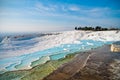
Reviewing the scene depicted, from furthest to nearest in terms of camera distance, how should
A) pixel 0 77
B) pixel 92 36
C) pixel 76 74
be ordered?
1. pixel 92 36
2. pixel 0 77
3. pixel 76 74

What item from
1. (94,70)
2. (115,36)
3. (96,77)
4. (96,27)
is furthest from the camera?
(96,27)

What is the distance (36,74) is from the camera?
564 cm

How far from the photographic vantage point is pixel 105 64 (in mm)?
5352

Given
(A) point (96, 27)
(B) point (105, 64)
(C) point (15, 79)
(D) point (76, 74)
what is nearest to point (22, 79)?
(C) point (15, 79)

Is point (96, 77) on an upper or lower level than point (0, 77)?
upper

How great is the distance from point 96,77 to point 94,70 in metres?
0.57

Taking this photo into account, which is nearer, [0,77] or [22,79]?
[22,79]

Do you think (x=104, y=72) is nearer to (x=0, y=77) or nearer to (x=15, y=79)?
(x=15, y=79)

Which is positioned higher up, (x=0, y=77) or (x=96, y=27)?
(x=96, y=27)

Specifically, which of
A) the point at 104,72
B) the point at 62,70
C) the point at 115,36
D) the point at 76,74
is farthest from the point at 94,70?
the point at 115,36

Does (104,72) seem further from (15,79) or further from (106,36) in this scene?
(106,36)

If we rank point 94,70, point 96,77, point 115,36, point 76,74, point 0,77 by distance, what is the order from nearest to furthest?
point 96,77, point 76,74, point 94,70, point 0,77, point 115,36

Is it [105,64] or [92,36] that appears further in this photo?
[92,36]

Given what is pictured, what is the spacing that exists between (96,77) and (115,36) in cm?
1297
